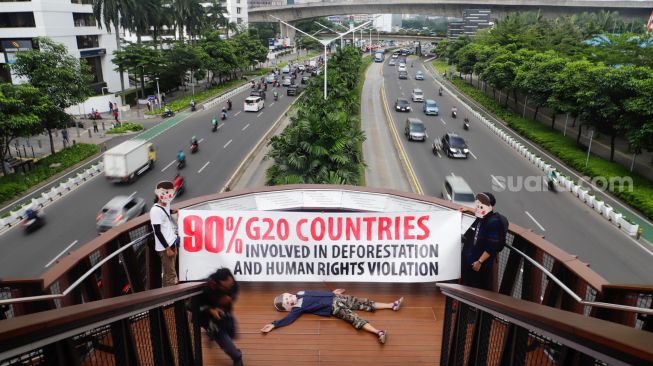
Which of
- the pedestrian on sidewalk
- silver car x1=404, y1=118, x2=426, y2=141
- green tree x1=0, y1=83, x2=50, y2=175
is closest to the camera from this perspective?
green tree x1=0, y1=83, x2=50, y2=175

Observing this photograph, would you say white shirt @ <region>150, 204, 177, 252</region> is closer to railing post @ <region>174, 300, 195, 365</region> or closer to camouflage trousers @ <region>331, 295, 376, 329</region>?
railing post @ <region>174, 300, 195, 365</region>

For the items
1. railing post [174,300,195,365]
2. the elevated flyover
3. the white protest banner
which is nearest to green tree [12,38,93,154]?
the white protest banner

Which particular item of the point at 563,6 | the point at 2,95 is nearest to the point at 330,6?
the point at 563,6

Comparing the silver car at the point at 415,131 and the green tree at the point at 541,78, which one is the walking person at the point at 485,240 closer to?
the silver car at the point at 415,131

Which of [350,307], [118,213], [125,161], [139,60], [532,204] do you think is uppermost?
[139,60]

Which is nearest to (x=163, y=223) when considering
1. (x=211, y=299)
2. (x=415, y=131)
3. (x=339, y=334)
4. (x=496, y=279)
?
(x=211, y=299)

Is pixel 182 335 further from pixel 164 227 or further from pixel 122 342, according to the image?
pixel 164 227

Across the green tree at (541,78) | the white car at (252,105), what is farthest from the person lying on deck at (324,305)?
the white car at (252,105)
